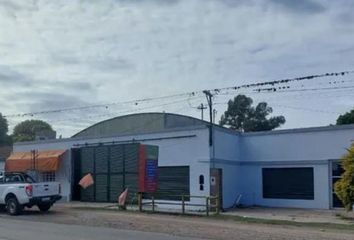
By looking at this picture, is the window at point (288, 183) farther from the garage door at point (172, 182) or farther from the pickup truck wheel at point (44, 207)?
the pickup truck wheel at point (44, 207)

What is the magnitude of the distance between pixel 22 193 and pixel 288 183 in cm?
1461

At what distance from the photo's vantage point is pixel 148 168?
2805 centimetres

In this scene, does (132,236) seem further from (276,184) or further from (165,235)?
(276,184)

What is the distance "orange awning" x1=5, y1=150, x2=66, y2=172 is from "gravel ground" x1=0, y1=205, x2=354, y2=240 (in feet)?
32.9

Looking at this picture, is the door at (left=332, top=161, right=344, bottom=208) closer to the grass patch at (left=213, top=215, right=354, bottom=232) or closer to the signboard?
→ the grass patch at (left=213, top=215, right=354, bottom=232)

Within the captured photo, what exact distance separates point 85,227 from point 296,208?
48.3 feet

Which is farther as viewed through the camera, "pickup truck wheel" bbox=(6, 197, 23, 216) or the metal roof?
the metal roof

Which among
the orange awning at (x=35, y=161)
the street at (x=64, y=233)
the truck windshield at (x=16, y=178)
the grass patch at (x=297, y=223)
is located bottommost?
Answer: the grass patch at (x=297, y=223)

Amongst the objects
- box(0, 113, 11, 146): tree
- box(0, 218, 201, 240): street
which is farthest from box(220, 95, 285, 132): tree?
box(0, 218, 201, 240): street

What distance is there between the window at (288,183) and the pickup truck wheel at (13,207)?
46.4 feet

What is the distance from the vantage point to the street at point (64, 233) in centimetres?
1502

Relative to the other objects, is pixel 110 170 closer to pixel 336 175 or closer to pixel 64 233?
pixel 336 175

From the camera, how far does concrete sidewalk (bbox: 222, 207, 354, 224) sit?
23094mm

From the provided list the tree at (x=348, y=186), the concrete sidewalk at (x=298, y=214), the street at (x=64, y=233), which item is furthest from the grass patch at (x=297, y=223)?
the street at (x=64, y=233)
